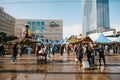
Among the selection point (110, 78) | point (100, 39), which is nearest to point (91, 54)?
point (110, 78)

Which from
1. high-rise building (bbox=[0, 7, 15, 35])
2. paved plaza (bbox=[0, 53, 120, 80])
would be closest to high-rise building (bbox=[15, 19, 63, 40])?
high-rise building (bbox=[0, 7, 15, 35])

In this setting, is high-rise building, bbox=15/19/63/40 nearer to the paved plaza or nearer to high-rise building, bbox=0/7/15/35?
high-rise building, bbox=0/7/15/35

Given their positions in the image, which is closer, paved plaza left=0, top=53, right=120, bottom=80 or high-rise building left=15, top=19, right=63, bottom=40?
paved plaza left=0, top=53, right=120, bottom=80

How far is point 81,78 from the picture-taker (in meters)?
11.9

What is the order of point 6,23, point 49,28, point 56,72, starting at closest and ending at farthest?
point 56,72, point 49,28, point 6,23

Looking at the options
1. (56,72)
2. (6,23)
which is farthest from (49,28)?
(56,72)

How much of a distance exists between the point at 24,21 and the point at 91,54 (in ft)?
396

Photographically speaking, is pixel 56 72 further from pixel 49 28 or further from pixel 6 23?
pixel 6 23

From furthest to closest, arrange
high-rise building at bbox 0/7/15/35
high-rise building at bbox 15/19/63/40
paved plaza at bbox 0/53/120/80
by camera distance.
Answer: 1. high-rise building at bbox 0/7/15/35
2. high-rise building at bbox 15/19/63/40
3. paved plaza at bbox 0/53/120/80

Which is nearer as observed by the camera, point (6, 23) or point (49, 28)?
point (49, 28)

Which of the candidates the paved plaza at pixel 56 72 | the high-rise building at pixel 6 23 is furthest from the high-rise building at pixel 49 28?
the paved plaza at pixel 56 72

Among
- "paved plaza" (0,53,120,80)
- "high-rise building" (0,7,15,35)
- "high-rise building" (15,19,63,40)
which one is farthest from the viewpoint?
"high-rise building" (0,7,15,35)

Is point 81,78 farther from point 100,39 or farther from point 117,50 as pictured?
point 117,50

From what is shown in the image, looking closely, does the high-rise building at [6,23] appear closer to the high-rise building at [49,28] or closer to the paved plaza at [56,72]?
the high-rise building at [49,28]
